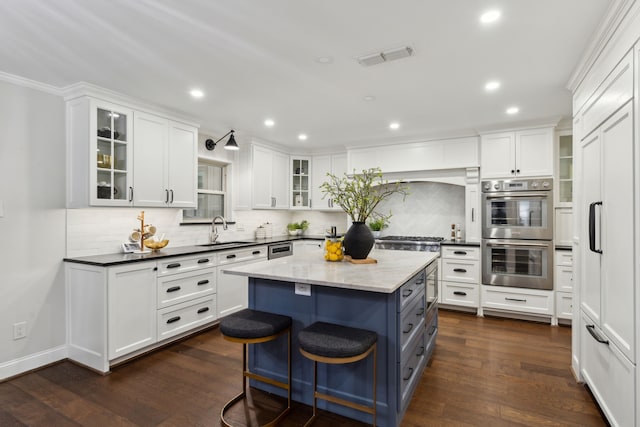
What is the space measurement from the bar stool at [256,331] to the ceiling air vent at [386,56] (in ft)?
6.60

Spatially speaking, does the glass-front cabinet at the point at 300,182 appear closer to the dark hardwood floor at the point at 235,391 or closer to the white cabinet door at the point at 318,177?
the white cabinet door at the point at 318,177

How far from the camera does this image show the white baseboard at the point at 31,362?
107 inches

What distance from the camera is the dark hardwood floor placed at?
7.15 feet

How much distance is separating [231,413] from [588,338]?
262cm

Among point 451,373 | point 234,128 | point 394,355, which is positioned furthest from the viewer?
point 234,128

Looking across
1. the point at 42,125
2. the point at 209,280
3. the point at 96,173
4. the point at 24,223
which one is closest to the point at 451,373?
the point at 209,280

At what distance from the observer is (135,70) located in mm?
2693

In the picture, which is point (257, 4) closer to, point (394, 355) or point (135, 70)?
point (135, 70)

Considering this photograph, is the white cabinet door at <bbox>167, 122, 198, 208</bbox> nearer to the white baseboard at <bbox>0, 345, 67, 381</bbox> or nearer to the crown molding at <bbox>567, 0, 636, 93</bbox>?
the white baseboard at <bbox>0, 345, 67, 381</bbox>

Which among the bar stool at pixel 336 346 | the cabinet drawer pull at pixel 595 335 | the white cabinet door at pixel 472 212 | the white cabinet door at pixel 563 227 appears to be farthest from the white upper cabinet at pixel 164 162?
the white cabinet door at pixel 563 227

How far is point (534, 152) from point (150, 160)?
4.63 metres

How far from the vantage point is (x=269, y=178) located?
5402 millimetres

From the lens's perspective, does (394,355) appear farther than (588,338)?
No

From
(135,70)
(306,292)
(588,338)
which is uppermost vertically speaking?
(135,70)
